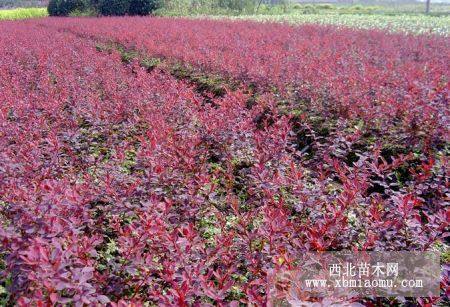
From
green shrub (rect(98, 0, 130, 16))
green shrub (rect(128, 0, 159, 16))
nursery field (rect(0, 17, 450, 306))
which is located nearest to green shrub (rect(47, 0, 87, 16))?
green shrub (rect(98, 0, 130, 16))

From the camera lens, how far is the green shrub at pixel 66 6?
28573mm

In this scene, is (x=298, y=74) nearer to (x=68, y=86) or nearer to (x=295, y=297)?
(x=68, y=86)

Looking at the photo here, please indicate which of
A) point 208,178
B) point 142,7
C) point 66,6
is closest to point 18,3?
point 66,6

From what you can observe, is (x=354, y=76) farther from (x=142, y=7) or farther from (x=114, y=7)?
(x=114, y=7)

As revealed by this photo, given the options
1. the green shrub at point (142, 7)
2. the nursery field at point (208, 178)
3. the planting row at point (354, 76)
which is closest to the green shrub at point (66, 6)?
the green shrub at point (142, 7)

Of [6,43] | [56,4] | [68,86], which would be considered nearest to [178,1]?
[56,4]

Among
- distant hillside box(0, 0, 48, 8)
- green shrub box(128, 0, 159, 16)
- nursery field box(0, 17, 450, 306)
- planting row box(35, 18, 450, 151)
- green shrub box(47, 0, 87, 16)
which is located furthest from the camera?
distant hillside box(0, 0, 48, 8)

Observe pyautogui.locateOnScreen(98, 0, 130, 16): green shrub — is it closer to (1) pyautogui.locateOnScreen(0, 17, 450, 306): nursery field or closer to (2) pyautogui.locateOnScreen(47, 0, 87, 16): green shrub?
(2) pyautogui.locateOnScreen(47, 0, 87, 16): green shrub

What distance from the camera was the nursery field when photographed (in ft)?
7.23

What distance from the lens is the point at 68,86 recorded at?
600cm

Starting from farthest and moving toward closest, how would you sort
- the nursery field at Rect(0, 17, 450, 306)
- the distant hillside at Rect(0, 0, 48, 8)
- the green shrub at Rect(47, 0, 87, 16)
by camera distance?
the distant hillside at Rect(0, 0, 48, 8) < the green shrub at Rect(47, 0, 87, 16) < the nursery field at Rect(0, 17, 450, 306)

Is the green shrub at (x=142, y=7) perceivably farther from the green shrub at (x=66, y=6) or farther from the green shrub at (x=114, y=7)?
the green shrub at (x=66, y=6)

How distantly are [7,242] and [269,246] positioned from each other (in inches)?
56.4

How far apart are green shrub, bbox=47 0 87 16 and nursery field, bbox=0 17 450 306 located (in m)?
23.0
